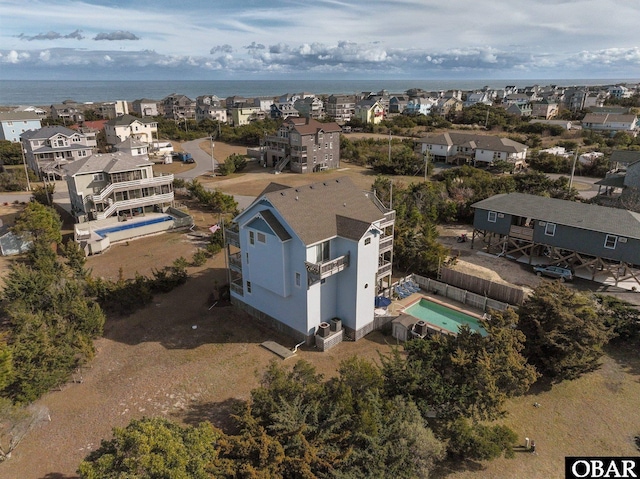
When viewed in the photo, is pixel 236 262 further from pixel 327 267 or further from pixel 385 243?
pixel 385 243

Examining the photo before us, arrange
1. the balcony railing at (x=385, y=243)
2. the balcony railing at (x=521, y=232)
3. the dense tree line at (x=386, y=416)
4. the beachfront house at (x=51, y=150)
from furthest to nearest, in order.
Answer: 1. the beachfront house at (x=51, y=150)
2. the balcony railing at (x=521, y=232)
3. the balcony railing at (x=385, y=243)
4. the dense tree line at (x=386, y=416)

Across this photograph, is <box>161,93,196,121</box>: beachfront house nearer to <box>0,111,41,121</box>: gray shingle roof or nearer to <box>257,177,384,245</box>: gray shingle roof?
<box>0,111,41,121</box>: gray shingle roof

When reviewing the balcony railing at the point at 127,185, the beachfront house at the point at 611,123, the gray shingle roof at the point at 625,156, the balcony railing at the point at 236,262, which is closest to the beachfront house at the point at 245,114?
the balcony railing at the point at 127,185

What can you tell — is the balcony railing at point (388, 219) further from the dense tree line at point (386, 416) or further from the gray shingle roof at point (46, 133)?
the gray shingle roof at point (46, 133)

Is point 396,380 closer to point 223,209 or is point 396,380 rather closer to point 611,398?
point 611,398

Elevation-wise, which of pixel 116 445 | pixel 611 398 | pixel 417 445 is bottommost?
pixel 611 398

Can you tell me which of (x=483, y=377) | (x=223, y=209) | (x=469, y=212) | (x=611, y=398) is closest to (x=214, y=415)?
(x=483, y=377)
